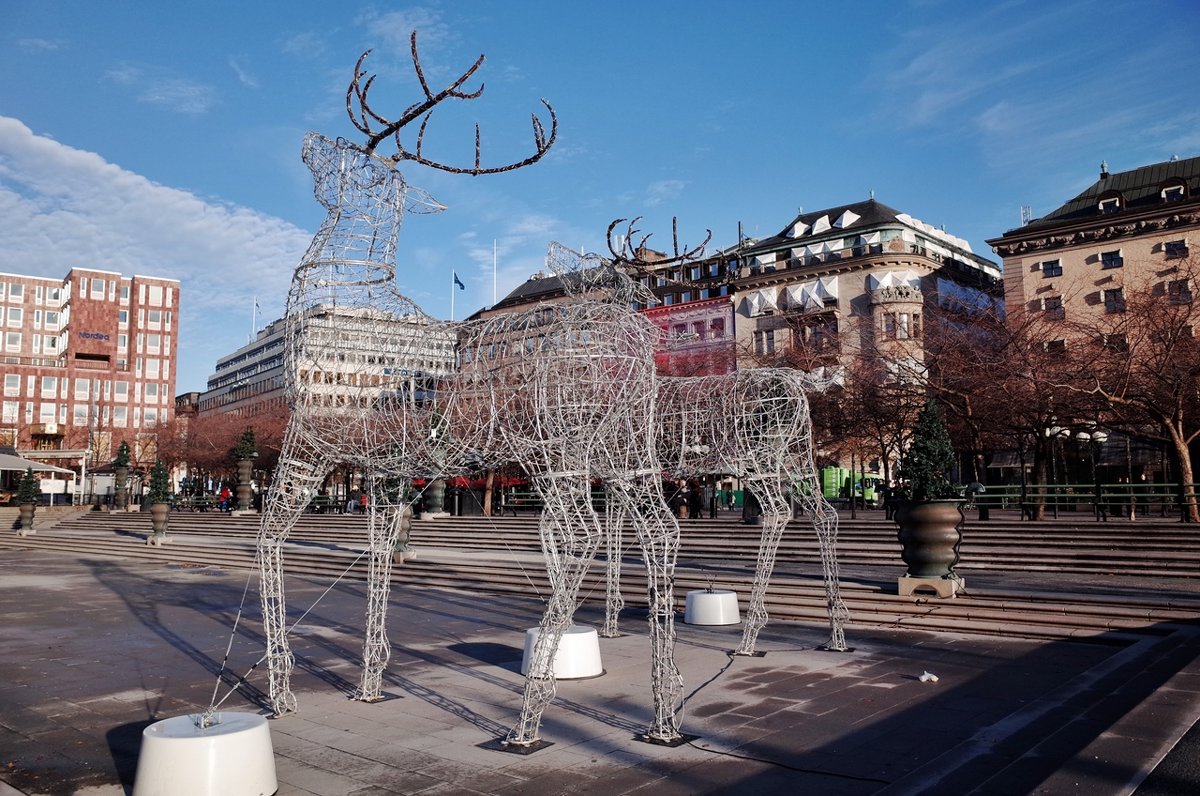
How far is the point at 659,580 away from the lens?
781 cm

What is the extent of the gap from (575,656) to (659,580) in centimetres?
263

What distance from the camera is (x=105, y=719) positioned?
8.49 meters

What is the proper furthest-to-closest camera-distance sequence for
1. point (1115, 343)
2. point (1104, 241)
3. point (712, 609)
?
point (1104, 241) < point (1115, 343) < point (712, 609)

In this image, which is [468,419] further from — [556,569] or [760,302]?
[760,302]

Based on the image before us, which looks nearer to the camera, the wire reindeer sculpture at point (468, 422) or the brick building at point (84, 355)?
the wire reindeer sculpture at point (468, 422)

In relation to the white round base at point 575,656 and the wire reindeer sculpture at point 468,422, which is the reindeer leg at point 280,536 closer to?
the wire reindeer sculpture at point 468,422

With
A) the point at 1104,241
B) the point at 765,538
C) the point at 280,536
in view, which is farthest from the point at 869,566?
the point at 1104,241

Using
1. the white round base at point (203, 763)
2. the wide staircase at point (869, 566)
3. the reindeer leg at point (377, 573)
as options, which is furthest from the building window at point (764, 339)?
the white round base at point (203, 763)

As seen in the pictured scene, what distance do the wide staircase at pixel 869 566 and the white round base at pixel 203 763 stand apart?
359 inches

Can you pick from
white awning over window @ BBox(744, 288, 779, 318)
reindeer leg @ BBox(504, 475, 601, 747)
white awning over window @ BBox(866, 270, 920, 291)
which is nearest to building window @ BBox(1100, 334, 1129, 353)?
reindeer leg @ BBox(504, 475, 601, 747)

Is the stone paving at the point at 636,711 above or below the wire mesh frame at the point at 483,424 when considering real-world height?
below

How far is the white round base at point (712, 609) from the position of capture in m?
13.5

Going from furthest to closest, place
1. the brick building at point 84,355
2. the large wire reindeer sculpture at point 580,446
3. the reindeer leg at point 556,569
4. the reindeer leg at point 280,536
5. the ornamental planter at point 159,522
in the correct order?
the brick building at point 84,355 → the ornamental planter at point 159,522 → the reindeer leg at point 280,536 → the large wire reindeer sculpture at point 580,446 → the reindeer leg at point 556,569

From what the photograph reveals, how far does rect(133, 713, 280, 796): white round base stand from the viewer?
568 cm
